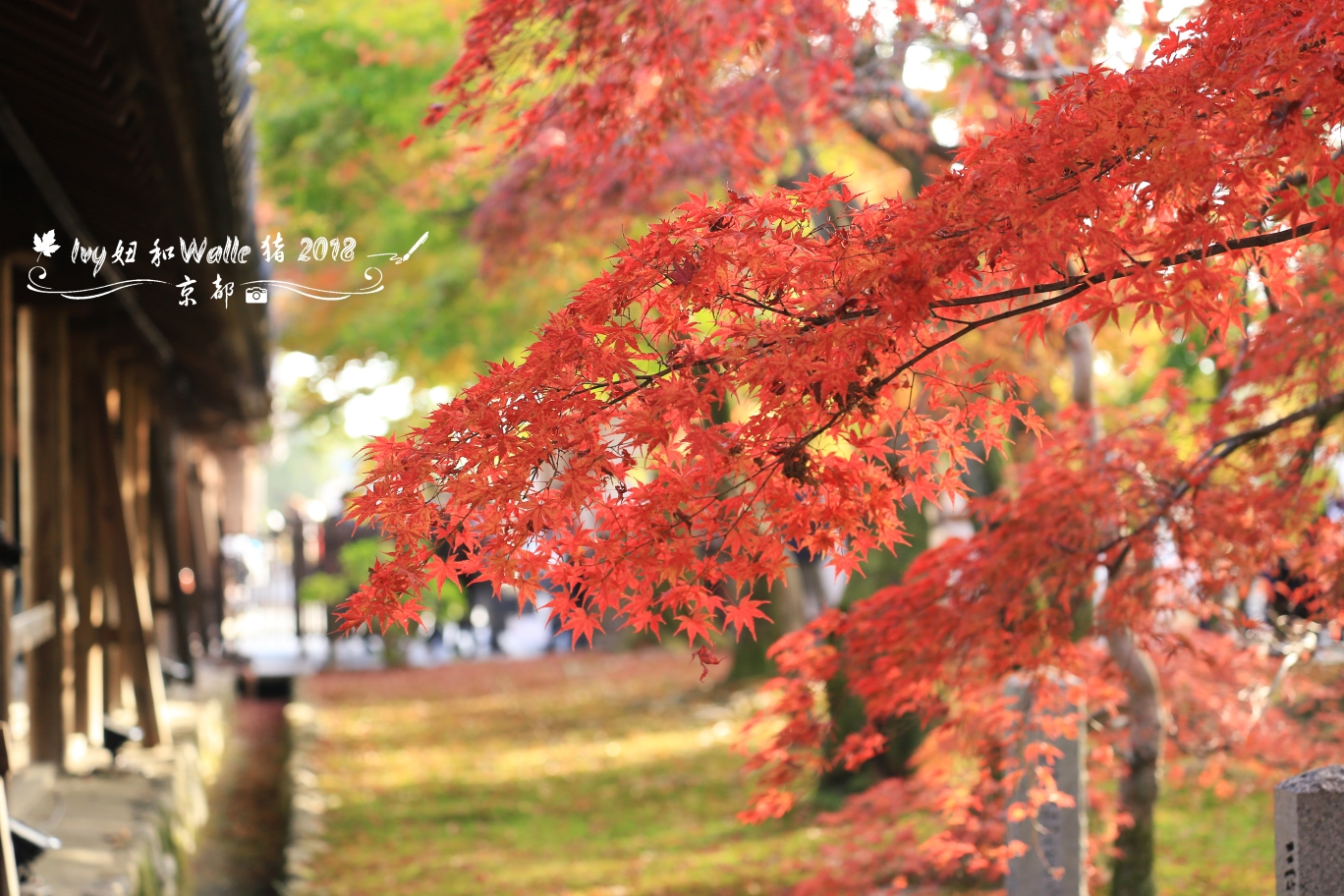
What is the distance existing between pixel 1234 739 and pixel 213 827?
6666 mm

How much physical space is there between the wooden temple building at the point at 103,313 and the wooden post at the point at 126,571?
0.04 feet

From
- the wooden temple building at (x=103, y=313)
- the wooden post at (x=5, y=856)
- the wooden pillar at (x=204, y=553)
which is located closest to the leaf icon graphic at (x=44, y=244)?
the wooden temple building at (x=103, y=313)

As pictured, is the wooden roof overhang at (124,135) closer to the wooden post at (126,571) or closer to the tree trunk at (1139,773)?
the wooden post at (126,571)

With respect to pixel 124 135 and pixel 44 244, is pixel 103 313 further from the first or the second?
pixel 124 135

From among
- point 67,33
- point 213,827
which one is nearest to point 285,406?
point 213,827

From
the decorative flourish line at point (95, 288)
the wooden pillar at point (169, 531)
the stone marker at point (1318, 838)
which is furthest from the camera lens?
the wooden pillar at point (169, 531)

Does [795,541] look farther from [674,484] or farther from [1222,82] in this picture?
[1222,82]

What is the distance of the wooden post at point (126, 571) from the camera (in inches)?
281

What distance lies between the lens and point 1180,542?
3.82 metres

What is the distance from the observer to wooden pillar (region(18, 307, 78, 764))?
20.2 ft

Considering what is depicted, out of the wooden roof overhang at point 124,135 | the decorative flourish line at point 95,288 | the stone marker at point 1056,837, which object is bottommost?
the stone marker at point 1056,837

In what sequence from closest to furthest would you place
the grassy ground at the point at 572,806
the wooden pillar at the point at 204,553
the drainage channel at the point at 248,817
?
1. the grassy ground at the point at 572,806
2. the drainage channel at the point at 248,817
3. the wooden pillar at the point at 204,553

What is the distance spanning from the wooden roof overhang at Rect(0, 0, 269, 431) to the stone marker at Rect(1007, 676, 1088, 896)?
3.46m

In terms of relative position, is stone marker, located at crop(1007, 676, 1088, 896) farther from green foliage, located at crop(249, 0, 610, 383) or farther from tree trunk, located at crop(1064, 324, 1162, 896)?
green foliage, located at crop(249, 0, 610, 383)
